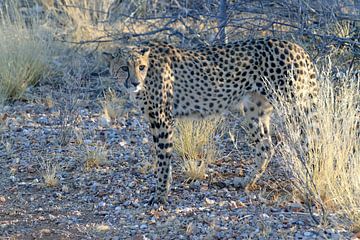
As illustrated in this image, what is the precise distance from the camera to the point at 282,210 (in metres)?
5.19

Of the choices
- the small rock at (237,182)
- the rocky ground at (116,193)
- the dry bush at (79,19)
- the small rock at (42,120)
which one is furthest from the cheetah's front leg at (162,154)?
the dry bush at (79,19)

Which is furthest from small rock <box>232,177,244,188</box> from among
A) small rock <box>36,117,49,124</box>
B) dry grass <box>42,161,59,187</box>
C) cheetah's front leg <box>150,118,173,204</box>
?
small rock <box>36,117,49,124</box>

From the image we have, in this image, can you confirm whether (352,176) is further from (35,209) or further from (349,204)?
(35,209)

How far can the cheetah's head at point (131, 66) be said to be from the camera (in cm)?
520

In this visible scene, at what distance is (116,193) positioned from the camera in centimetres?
575

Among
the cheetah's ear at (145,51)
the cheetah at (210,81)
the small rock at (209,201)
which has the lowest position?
the small rock at (209,201)

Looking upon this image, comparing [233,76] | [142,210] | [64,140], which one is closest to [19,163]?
[64,140]

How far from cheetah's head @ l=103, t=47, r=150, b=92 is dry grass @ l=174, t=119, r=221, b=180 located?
992 millimetres

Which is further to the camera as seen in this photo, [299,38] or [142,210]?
[299,38]

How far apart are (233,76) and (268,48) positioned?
13.6 inches

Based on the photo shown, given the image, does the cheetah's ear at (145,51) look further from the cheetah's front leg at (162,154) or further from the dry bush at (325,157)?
the dry bush at (325,157)

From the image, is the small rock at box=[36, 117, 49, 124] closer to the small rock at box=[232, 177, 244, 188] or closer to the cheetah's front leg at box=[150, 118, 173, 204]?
the cheetah's front leg at box=[150, 118, 173, 204]

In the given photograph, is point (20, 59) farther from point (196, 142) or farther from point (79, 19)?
point (196, 142)

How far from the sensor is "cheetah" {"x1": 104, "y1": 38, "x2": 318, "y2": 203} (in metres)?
5.48
